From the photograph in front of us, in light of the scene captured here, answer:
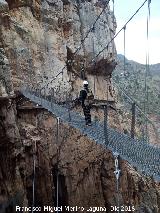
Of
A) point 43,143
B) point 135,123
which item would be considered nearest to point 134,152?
point 43,143

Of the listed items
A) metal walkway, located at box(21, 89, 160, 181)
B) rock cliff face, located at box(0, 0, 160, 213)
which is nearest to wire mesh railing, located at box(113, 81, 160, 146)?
metal walkway, located at box(21, 89, 160, 181)

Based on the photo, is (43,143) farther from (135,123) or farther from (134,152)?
(135,123)

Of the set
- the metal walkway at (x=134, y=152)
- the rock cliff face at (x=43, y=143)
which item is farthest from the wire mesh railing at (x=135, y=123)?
the rock cliff face at (x=43, y=143)

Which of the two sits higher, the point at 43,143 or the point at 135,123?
the point at 43,143

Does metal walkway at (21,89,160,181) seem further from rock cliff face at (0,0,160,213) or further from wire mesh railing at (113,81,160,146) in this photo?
rock cliff face at (0,0,160,213)

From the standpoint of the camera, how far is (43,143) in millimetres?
12188

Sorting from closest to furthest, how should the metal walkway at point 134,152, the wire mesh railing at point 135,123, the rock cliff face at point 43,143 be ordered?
the metal walkway at point 134,152 < the wire mesh railing at point 135,123 < the rock cliff face at point 43,143

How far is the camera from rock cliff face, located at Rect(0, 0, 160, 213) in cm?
1068

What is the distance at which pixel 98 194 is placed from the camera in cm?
1203

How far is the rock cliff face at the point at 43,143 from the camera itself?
35.0 ft

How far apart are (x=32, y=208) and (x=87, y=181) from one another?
6.20 ft

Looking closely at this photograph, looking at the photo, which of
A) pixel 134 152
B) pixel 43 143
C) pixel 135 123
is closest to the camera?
pixel 134 152

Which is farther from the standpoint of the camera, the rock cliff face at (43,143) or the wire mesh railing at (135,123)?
the rock cliff face at (43,143)

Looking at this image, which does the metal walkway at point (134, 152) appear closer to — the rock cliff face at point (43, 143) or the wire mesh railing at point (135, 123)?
the wire mesh railing at point (135, 123)
